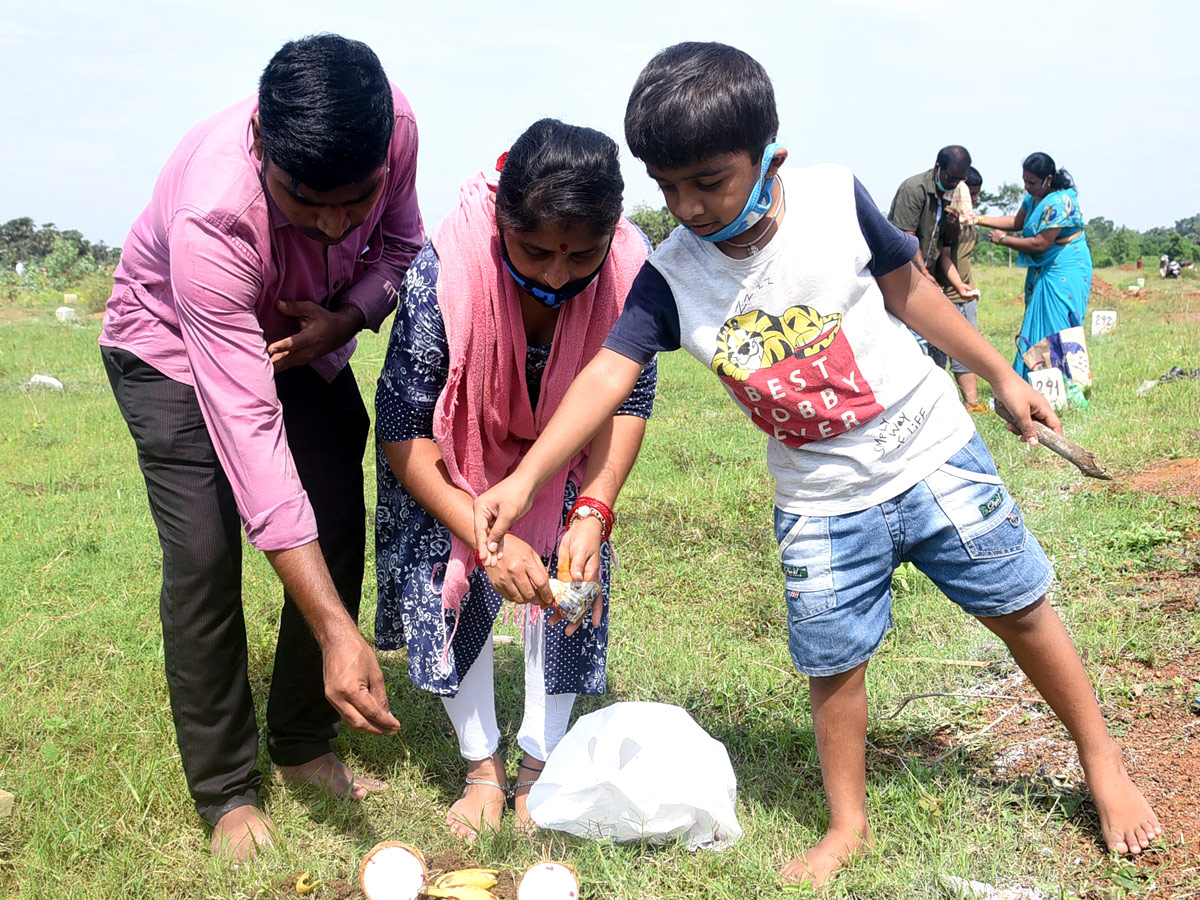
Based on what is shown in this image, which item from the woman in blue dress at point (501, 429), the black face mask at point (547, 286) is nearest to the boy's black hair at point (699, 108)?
the woman in blue dress at point (501, 429)

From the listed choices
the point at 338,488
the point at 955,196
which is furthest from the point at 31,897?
the point at 955,196

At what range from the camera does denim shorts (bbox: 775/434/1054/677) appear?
2180mm

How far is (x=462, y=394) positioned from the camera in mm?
2453

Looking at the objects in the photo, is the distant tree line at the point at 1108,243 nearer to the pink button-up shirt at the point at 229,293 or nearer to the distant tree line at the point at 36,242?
the distant tree line at the point at 36,242

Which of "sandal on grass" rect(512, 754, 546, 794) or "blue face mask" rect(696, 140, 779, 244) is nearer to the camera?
"blue face mask" rect(696, 140, 779, 244)

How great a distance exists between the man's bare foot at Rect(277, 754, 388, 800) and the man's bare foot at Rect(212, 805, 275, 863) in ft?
0.90

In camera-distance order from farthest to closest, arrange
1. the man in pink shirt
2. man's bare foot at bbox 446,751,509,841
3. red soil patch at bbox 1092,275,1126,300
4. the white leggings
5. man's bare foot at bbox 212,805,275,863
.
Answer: red soil patch at bbox 1092,275,1126,300, the white leggings, man's bare foot at bbox 446,751,509,841, man's bare foot at bbox 212,805,275,863, the man in pink shirt

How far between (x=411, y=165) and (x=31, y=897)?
6.66 ft

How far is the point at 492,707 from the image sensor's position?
2.81 metres

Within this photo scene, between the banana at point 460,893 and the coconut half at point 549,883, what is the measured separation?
78 millimetres

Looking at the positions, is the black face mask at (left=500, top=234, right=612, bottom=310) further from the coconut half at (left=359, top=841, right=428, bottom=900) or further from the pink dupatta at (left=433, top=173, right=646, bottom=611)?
the coconut half at (left=359, top=841, right=428, bottom=900)

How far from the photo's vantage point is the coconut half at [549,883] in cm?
215

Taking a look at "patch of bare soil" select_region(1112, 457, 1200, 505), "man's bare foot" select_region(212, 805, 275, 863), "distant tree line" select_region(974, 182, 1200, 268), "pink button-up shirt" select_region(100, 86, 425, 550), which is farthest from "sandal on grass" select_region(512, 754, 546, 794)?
"distant tree line" select_region(974, 182, 1200, 268)

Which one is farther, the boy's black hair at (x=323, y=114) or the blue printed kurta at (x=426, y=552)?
the blue printed kurta at (x=426, y=552)
